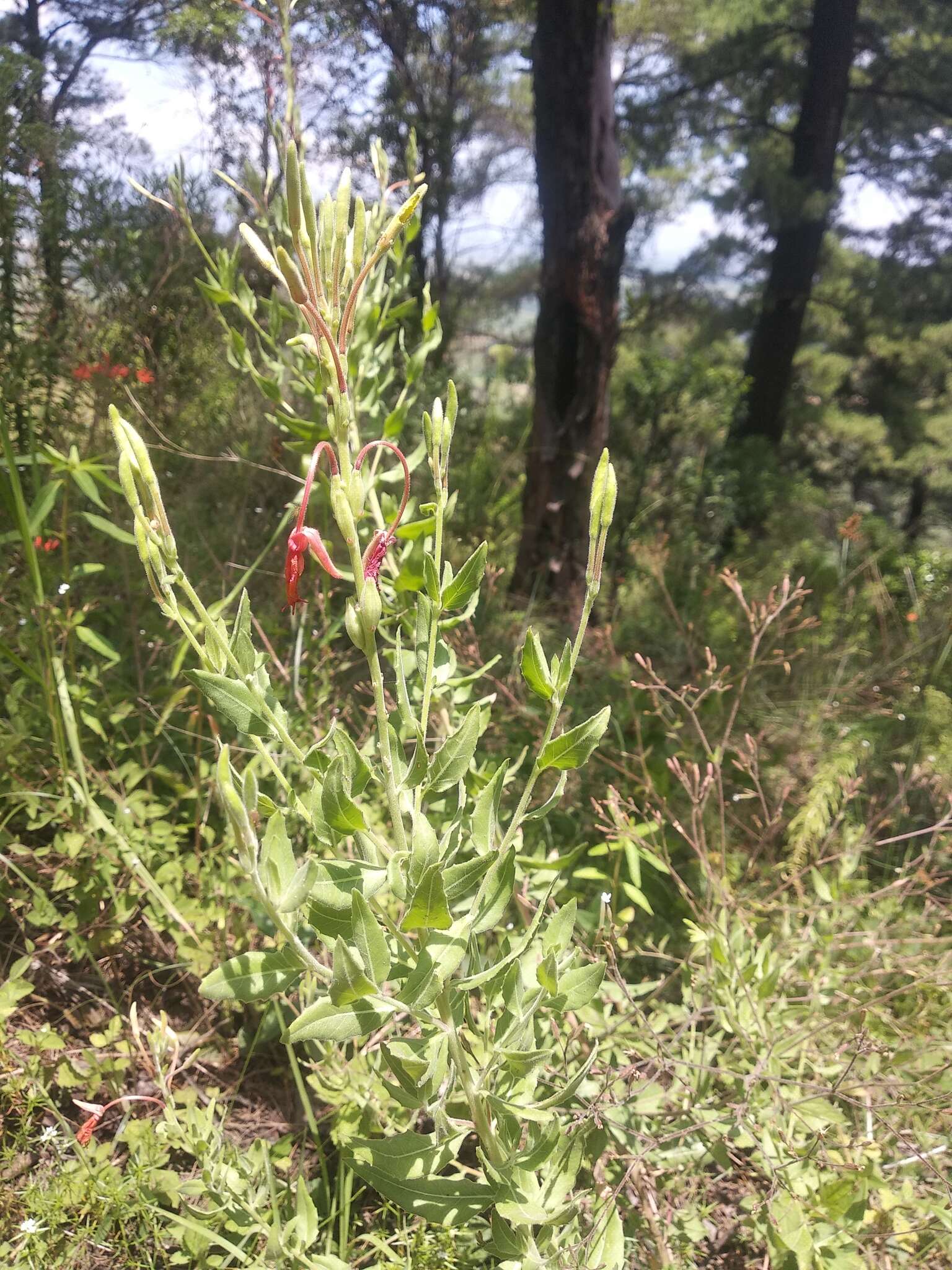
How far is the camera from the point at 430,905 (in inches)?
24.3

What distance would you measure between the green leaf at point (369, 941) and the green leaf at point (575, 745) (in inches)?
7.9

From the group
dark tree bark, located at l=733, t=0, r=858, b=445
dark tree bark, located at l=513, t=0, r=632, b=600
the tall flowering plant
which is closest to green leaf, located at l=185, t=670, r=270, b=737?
the tall flowering plant

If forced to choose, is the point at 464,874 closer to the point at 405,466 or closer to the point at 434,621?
the point at 434,621

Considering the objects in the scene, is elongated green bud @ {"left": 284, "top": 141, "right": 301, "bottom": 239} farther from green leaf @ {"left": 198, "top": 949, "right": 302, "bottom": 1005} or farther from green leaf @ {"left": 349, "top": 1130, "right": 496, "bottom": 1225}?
green leaf @ {"left": 349, "top": 1130, "right": 496, "bottom": 1225}

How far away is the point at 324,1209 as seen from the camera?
112 cm

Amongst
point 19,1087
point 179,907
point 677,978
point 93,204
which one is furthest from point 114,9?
point 677,978

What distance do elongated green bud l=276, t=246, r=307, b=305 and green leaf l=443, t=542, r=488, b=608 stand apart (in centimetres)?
26

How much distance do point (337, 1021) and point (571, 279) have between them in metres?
2.33

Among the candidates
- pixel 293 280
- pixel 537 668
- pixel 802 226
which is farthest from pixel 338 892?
pixel 802 226

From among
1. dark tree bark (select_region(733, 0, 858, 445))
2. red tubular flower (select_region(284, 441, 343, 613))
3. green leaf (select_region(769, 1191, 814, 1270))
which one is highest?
dark tree bark (select_region(733, 0, 858, 445))

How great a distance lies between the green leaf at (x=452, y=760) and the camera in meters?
0.72

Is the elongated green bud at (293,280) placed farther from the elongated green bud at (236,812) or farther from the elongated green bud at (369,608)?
the elongated green bud at (236,812)

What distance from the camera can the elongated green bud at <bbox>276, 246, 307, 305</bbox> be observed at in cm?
52

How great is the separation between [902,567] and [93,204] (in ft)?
12.6
